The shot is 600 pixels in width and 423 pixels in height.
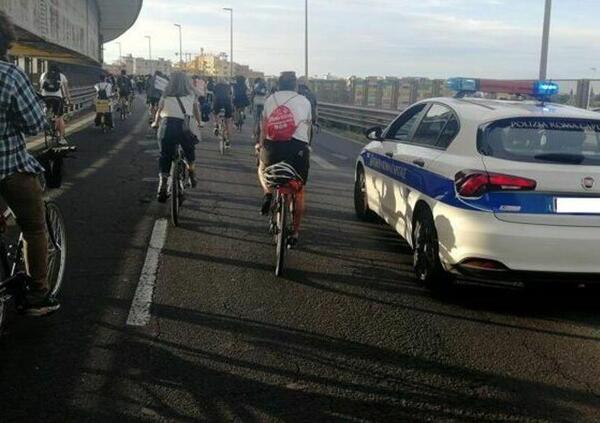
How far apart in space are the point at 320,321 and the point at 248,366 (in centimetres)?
96

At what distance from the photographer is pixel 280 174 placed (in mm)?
6180

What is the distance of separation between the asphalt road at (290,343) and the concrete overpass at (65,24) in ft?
26.1

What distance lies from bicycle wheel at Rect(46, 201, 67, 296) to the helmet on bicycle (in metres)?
1.95

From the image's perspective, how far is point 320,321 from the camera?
483 cm

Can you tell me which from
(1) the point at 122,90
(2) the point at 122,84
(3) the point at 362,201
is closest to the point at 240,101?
(3) the point at 362,201

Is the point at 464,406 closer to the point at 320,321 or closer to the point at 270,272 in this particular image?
the point at 320,321

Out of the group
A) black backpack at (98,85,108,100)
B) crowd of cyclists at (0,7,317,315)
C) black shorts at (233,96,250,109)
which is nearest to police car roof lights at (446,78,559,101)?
crowd of cyclists at (0,7,317,315)

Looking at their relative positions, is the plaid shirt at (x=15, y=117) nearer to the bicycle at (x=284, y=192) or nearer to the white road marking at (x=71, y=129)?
the bicycle at (x=284, y=192)

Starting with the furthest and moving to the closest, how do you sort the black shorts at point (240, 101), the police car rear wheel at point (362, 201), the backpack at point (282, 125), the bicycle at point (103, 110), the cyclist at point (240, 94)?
1. the bicycle at point (103, 110)
2. the black shorts at point (240, 101)
3. the cyclist at point (240, 94)
4. the police car rear wheel at point (362, 201)
5. the backpack at point (282, 125)

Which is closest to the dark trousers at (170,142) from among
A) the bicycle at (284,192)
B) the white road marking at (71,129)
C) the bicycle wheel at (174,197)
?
the bicycle wheel at (174,197)

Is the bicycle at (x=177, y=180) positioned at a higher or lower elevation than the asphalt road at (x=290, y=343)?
higher

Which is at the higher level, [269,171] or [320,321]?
[269,171]

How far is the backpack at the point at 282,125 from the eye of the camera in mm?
6371

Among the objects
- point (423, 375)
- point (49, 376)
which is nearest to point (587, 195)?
point (423, 375)
